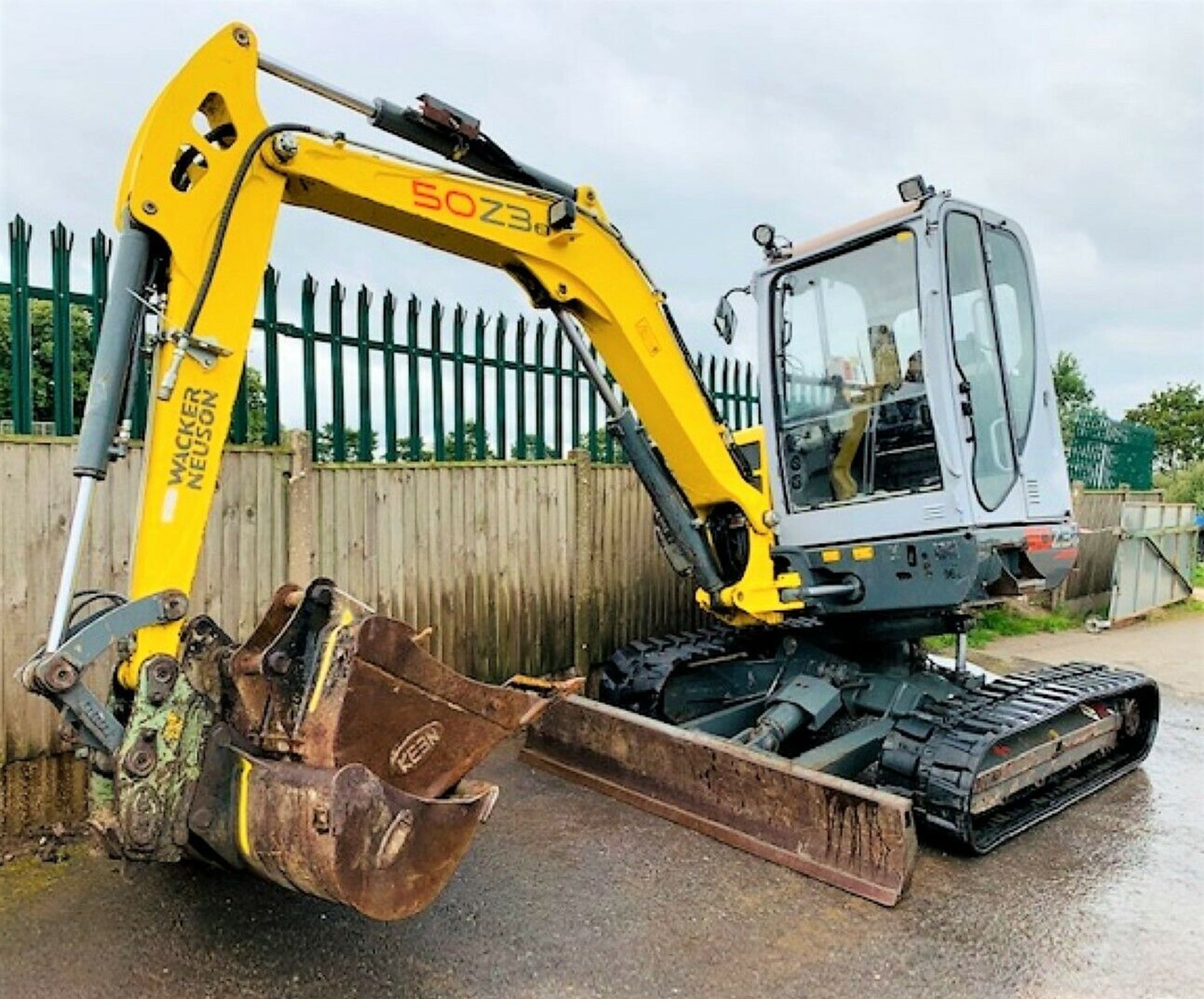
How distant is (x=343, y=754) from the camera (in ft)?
8.45

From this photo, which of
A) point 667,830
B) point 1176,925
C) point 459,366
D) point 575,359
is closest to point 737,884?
point 667,830

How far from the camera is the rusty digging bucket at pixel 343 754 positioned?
246cm

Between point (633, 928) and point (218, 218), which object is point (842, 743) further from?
point (218, 218)

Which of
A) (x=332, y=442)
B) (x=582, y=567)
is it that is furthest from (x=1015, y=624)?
(x=332, y=442)

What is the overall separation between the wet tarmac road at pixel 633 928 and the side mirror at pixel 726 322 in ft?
7.96

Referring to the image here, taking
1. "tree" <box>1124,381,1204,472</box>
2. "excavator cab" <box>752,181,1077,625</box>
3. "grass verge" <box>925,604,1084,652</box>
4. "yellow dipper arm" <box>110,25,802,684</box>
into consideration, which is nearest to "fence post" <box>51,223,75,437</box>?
"yellow dipper arm" <box>110,25,802,684</box>

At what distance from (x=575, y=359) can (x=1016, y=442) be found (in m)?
2.88

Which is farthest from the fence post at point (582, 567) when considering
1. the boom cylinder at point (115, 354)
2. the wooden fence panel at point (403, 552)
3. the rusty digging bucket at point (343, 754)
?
the boom cylinder at point (115, 354)

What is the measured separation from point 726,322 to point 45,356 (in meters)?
3.24

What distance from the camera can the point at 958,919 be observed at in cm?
337

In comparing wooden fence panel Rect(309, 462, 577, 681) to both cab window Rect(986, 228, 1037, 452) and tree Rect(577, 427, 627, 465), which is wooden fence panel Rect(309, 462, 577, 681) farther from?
cab window Rect(986, 228, 1037, 452)

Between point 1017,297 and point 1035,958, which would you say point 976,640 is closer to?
point 1017,297

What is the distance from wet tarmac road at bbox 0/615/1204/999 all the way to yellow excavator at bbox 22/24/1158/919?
10.4 inches

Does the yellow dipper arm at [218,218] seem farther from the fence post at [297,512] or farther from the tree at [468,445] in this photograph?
the tree at [468,445]
